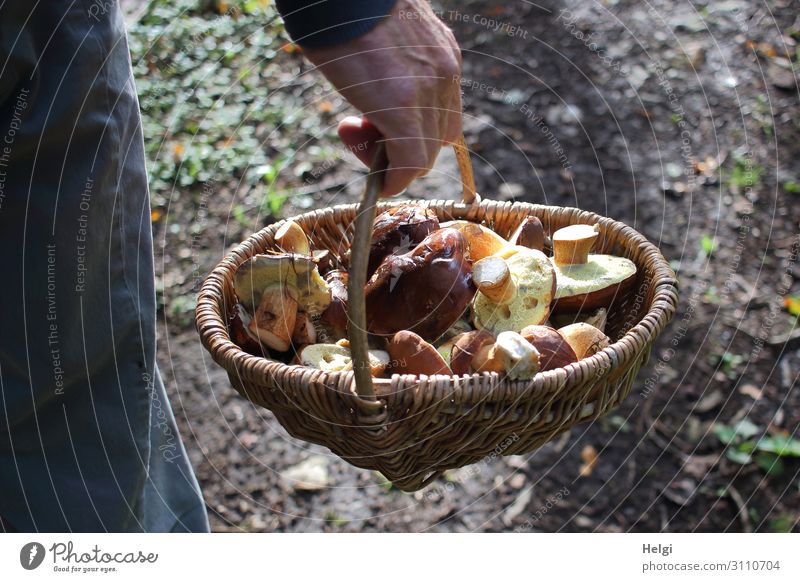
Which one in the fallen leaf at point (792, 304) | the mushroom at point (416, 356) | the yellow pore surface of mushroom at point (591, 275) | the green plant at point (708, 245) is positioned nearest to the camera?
the mushroom at point (416, 356)

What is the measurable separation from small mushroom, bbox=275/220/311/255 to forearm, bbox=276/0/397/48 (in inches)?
11.7

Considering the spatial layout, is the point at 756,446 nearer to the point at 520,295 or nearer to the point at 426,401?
the point at 520,295

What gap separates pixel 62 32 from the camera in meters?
0.65

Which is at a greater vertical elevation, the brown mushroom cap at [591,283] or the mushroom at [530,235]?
the mushroom at [530,235]

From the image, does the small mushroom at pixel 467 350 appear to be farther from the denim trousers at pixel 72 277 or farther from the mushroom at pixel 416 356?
the denim trousers at pixel 72 277

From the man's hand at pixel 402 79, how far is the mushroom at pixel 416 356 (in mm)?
161

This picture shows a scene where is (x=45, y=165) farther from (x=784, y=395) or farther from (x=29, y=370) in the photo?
(x=784, y=395)

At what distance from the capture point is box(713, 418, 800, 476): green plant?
1.19 m

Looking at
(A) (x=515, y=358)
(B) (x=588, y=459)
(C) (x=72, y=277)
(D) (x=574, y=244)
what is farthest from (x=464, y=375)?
(B) (x=588, y=459)

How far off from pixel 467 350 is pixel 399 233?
0.56ft

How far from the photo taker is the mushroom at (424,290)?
75cm

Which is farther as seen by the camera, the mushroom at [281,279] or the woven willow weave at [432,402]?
the mushroom at [281,279]

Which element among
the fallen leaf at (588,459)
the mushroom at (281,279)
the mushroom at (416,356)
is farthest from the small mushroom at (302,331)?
the fallen leaf at (588,459)
